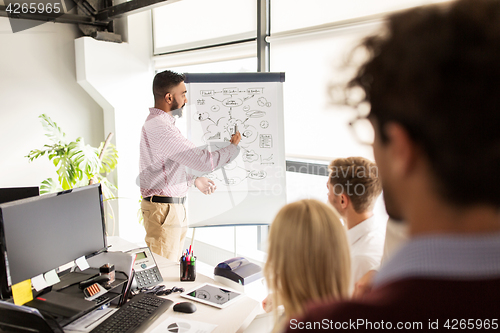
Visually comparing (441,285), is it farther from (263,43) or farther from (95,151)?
(95,151)

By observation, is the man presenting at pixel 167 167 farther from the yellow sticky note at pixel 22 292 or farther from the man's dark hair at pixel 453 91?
the man's dark hair at pixel 453 91

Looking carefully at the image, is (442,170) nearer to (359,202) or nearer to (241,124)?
(359,202)

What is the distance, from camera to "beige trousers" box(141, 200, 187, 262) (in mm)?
2549

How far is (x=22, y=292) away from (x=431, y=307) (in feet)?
4.54

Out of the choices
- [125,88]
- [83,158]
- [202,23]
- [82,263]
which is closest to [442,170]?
[82,263]

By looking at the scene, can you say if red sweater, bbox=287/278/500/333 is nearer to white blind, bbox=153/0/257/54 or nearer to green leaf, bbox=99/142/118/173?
white blind, bbox=153/0/257/54

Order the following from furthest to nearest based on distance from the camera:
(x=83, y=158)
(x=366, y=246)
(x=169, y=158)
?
(x=83, y=158), (x=169, y=158), (x=366, y=246)

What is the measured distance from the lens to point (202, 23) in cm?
381

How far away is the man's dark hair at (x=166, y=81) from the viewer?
8.23 feet

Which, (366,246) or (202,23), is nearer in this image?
(366,246)

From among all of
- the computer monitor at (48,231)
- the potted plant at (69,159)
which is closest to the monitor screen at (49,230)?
the computer monitor at (48,231)

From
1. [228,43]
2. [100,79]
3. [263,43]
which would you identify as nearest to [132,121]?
[100,79]

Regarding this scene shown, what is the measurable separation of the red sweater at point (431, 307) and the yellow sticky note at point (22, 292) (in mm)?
1292

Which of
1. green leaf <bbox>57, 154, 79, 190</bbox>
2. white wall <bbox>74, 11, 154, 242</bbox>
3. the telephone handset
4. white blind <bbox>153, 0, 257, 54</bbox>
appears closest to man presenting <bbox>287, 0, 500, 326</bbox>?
the telephone handset
